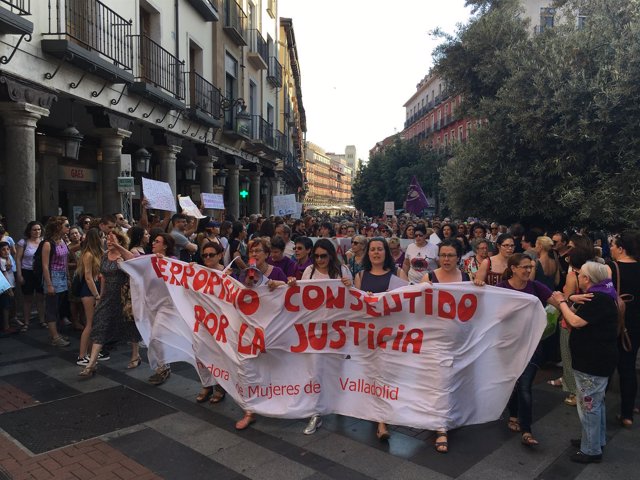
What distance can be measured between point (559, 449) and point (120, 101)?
1083cm

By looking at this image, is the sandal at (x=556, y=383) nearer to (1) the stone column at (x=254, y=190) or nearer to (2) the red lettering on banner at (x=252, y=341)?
(2) the red lettering on banner at (x=252, y=341)

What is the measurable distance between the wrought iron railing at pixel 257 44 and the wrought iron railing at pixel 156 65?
9.53m

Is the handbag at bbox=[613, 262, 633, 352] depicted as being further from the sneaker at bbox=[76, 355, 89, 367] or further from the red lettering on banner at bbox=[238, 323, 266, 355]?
the sneaker at bbox=[76, 355, 89, 367]

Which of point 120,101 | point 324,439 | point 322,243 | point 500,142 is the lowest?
point 324,439

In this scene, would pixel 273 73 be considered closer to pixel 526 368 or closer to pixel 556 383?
pixel 556 383

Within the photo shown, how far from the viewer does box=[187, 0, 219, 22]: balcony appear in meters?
15.8

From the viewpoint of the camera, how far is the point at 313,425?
4.47 m

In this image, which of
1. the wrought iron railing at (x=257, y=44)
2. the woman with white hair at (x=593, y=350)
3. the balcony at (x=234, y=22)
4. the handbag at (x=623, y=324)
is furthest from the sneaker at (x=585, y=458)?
the wrought iron railing at (x=257, y=44)

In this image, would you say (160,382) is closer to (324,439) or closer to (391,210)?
(324,439)

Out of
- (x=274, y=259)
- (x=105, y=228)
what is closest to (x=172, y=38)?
(x=105, y=228)

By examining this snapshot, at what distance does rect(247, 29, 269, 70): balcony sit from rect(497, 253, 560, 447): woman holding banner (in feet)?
68.4

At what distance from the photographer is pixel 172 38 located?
48.6 feet

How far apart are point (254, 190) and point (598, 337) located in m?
23.0

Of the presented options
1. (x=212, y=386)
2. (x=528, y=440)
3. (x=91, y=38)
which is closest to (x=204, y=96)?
(x=91, y=38)
